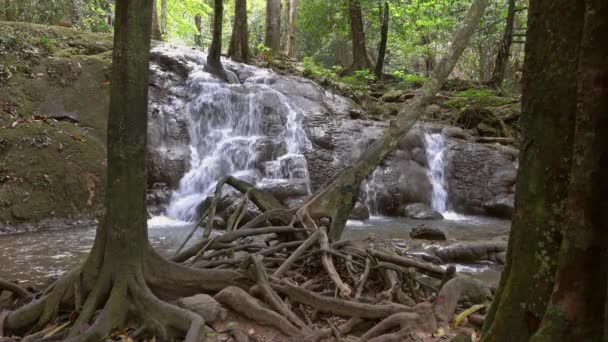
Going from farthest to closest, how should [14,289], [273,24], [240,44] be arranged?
[273,24] → [240,44] → [14,289]

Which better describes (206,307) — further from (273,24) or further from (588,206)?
(273,24)

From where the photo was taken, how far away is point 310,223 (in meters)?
4.95

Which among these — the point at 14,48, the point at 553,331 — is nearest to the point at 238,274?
the point at 553,331

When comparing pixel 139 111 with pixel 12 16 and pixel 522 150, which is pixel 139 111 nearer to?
pixel 522 150

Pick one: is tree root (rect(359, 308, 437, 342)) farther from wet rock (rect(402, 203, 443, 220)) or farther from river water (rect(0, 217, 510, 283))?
wet rock (rect(402, 203, 443, 220))

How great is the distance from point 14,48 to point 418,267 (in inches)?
447

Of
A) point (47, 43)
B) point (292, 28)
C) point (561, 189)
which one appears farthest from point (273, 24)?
point (561, 189)

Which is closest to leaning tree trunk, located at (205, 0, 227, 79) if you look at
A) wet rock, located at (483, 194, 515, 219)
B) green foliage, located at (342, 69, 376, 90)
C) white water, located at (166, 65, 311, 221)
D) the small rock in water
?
white water, located at (166, 65, 311, 221)

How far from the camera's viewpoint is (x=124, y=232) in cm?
351

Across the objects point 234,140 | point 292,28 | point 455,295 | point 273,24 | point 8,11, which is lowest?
point 455,295

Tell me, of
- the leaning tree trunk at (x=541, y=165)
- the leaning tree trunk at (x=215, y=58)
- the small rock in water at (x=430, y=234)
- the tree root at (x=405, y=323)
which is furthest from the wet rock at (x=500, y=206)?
the leaning tree trunk at (x=541, y=165)

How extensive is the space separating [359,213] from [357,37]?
33.1 ft

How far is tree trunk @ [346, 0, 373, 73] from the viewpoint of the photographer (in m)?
18.8

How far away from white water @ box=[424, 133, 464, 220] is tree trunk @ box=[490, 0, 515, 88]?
450cm
